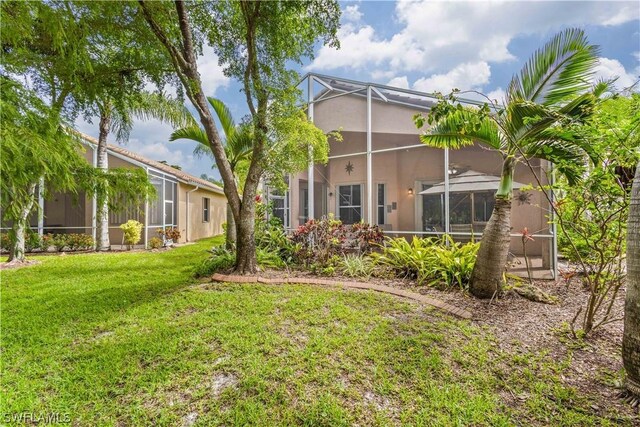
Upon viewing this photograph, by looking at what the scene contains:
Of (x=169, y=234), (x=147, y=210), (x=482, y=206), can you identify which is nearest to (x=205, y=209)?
(x=169, y=234)

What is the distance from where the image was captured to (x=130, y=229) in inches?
455

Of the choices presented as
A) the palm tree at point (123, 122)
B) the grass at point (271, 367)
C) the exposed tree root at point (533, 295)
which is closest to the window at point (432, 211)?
the exposed tree root at point (533, 295)

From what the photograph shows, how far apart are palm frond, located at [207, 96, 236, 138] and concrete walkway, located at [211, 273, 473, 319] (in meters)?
4.91

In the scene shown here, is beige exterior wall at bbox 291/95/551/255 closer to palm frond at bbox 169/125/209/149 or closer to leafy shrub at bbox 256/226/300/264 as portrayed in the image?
leafy shrub at bbox 256/226/300/264

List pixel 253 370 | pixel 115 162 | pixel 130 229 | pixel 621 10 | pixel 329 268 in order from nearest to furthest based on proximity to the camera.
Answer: pixel 253 370
pixel 621 10
pixel 329 268
pixel 130 229
pixel 115 162

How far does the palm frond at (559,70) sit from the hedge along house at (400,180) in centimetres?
191

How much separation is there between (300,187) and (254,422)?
8.55 metres

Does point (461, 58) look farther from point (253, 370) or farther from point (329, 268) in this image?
point (253, 370)

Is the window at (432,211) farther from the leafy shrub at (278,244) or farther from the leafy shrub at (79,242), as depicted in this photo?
the leafy shrub at (79,242)

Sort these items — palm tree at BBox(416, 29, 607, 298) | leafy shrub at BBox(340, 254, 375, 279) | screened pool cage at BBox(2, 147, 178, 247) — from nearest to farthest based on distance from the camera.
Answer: palm tree at BBox(416, 29, 607, 298) < leafy shrub at BBox(340, 254, 375, 279) < screened pool cage at BBox(2, 147, 178, 247)

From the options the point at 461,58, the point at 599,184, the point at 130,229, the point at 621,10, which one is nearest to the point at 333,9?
the point at 461,58

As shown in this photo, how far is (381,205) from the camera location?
10156 millimetres

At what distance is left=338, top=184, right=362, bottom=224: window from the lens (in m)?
10.3

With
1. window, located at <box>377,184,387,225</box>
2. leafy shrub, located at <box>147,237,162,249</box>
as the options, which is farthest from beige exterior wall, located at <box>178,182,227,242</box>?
window, located at <box>377,184,387,225</box>
